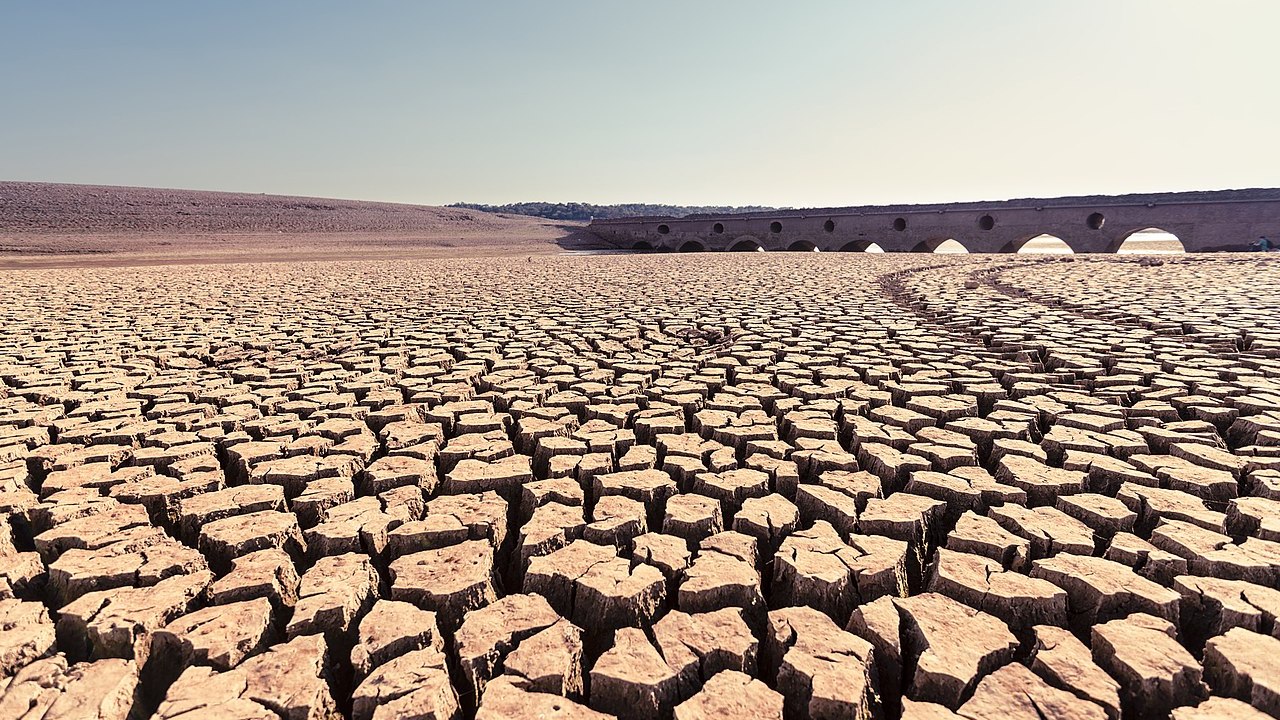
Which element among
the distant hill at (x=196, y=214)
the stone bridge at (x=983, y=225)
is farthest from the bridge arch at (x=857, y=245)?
the distant hill at (x=196, y=214)

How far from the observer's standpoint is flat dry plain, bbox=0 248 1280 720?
1.29 metres

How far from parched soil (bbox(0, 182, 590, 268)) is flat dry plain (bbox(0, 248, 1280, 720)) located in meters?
17.1

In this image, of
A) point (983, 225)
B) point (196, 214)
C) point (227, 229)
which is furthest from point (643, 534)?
point (196, 214)

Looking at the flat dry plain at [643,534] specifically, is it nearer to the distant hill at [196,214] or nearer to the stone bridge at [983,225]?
the stone bridge at [983,225]

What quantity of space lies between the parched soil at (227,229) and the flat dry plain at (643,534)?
56.1 ft

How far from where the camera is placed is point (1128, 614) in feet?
4.89

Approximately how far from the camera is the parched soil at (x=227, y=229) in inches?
781

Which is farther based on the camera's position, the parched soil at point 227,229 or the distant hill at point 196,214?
the distant hill at point 196,214

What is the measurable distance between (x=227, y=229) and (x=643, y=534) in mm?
31230

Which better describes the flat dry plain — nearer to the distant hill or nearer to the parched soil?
the parched soil

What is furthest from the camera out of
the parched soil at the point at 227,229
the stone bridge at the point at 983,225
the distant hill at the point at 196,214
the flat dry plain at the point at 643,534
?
the distant hill at the point at 196,214

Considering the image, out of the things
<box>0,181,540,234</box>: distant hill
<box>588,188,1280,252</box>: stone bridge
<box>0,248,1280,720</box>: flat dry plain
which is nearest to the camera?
<box>0,248,1280,720</box>: flat dry plain

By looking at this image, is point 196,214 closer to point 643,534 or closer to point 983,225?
point 983,225

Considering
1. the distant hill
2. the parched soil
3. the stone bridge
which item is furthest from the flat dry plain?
the distant hill
